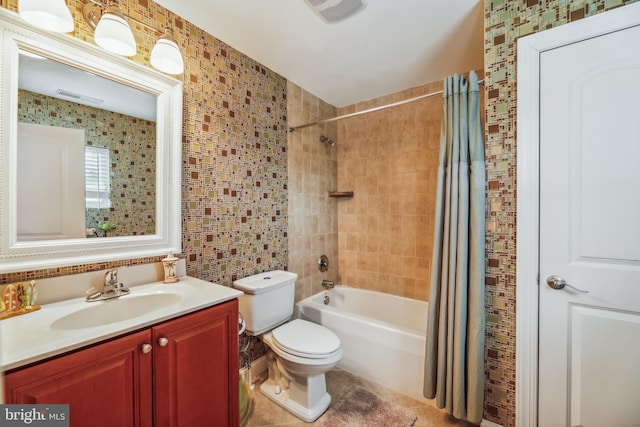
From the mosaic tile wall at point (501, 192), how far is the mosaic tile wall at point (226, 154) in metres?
1.48

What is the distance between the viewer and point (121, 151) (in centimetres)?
133

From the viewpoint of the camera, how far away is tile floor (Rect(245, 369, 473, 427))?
1539mm

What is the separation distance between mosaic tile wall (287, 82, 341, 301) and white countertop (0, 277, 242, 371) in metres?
1.12

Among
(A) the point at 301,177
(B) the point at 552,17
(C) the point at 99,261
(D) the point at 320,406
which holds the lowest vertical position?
(D) the point at 320,406

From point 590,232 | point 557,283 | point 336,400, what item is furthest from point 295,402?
point 590,232

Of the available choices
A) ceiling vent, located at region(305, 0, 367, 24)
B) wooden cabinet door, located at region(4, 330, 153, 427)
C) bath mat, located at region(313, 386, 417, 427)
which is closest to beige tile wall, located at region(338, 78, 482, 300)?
bath mat, located at region(313, 386, 417, 427)

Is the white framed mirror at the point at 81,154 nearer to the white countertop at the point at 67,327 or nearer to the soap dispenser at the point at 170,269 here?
the soap dispenser at the point at 170,269

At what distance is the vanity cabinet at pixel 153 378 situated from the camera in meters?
0.77

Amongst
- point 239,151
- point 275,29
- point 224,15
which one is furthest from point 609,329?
point 224,15

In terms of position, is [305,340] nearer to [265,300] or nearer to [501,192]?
[265,300]

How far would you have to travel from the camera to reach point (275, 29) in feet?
5.33

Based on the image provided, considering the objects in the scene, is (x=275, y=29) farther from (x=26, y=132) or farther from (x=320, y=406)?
(x=320, y=406)

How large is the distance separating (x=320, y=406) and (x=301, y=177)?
1747mm

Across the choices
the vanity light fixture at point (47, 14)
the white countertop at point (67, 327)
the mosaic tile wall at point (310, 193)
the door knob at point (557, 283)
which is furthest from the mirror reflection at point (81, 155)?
the door knob at point (557, 283)
